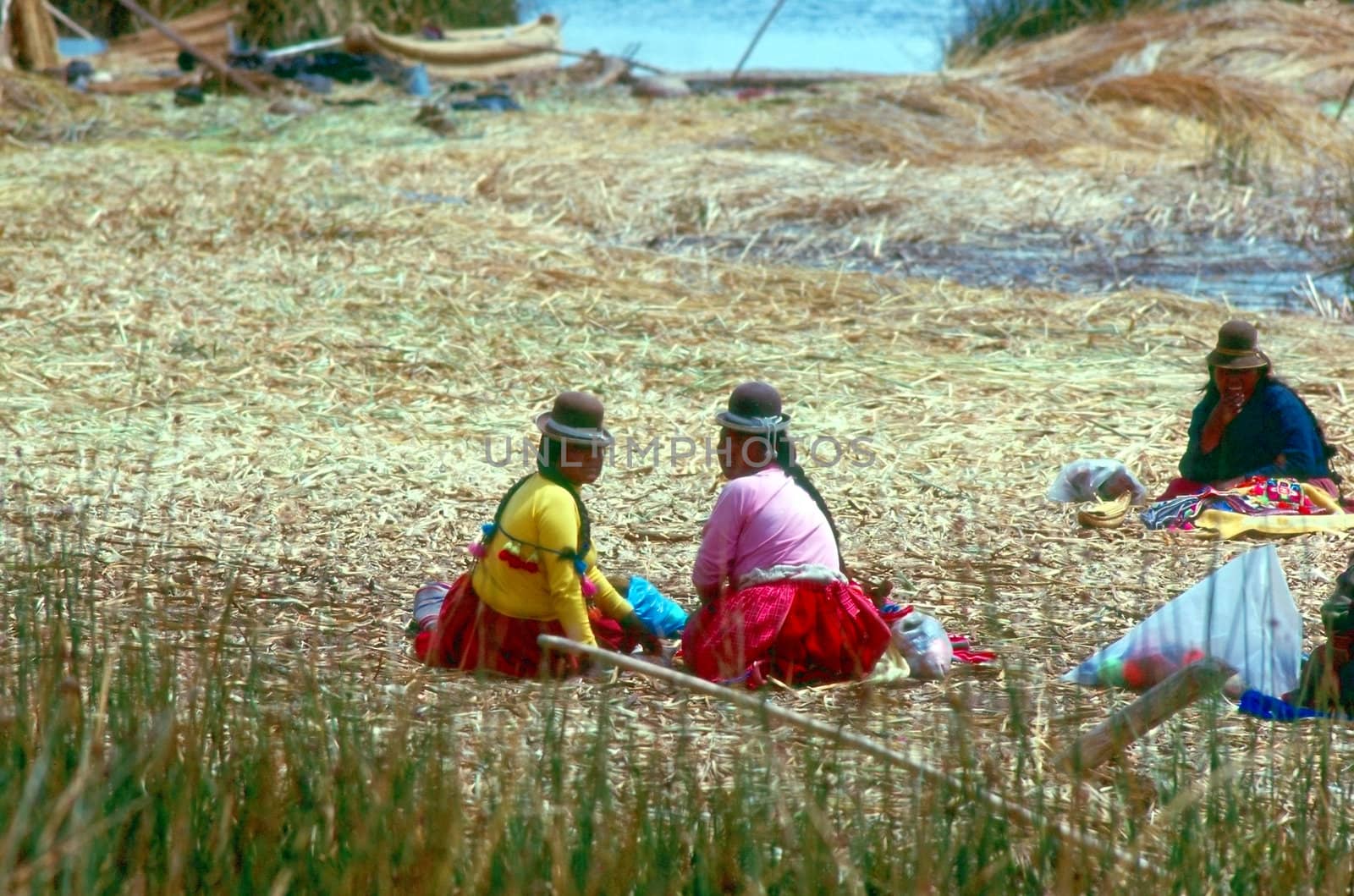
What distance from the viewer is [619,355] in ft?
22.4

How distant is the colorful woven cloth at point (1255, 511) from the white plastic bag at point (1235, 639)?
3.80ft

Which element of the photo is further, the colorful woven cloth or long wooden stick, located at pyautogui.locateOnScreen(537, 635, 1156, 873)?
the colorful woven cloth

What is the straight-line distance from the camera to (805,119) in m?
12.2

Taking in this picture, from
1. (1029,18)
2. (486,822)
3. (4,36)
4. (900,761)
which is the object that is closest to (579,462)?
(486,822)

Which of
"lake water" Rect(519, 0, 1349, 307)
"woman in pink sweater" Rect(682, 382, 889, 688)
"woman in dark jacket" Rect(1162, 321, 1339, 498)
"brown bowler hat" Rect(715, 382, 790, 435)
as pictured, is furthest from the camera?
"lake water" Rect(519, 0, 1349, 307)

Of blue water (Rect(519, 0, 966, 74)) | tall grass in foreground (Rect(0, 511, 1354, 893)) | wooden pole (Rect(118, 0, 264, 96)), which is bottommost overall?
tall grass in foreground (Rect(0, 511, 1354, 893))

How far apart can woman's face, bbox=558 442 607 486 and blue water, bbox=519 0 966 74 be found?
1903 centimetres

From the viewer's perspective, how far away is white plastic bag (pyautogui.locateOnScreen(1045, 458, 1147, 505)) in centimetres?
512

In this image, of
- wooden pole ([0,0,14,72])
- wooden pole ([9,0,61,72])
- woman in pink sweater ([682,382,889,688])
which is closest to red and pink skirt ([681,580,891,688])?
woman in pink sweater ([682,382,889,688])

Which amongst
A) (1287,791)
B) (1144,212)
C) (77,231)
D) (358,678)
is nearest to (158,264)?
(77,231)

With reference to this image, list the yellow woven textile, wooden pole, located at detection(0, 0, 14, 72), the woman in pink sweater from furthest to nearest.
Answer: wooden pole, located at detection(0, 0, 14, 72) → the yellow woven textile → the woman in pink sweater

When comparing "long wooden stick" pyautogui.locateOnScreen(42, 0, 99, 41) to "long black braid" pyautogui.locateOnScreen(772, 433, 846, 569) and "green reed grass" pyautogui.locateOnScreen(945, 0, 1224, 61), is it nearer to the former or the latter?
"green reed grass" pyautogui.locateOnScreen(945, 0, 1224, 61)

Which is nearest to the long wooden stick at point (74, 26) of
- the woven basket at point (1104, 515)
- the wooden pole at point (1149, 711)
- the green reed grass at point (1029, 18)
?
the green reed grass at point (1029, 18)

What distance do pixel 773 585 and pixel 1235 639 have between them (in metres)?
1.05
